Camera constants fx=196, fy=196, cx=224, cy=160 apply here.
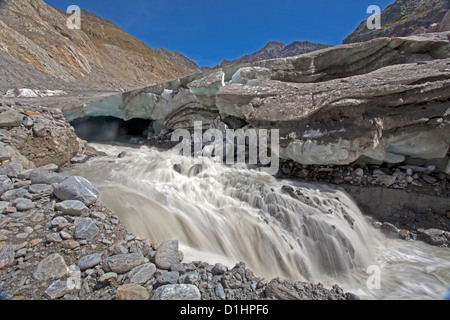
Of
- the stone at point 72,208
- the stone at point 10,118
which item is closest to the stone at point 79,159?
the stone at point 10,118

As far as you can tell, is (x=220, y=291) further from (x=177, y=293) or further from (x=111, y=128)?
(x=111, y=128)

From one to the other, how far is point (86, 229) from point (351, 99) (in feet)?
15.6

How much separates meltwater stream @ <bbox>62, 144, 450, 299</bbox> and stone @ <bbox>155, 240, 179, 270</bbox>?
51 centimetres

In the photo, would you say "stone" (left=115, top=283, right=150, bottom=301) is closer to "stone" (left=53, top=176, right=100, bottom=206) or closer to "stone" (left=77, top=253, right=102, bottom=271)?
"stone" (left=77, top=253, right=102, bottom=271)

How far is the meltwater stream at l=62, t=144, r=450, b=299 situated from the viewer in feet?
9.02

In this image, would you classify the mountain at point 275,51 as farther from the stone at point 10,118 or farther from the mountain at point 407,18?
the stone at point 10,118

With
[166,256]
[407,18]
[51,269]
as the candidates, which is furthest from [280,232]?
[407,18]

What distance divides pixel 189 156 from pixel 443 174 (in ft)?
19.0

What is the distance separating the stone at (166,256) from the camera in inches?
77.4

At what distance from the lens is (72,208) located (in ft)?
7.57

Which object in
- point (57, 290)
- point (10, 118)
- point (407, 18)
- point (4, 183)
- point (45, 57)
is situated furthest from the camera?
point (407, 18)
